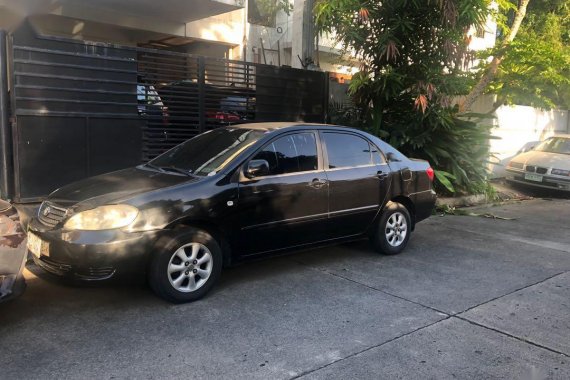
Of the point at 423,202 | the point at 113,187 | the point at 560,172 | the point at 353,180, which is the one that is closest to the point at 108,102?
the point at 113,187

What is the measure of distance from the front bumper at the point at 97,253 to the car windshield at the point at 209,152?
3.20ft

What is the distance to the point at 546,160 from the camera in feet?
38.4

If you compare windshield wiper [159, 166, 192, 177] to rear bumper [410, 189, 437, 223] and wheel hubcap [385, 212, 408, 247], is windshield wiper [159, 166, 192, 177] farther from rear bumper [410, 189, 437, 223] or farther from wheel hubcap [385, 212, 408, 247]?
rear bumper [410, 189, 437, 223]

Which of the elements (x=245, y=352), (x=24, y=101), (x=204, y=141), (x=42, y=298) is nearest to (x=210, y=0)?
(x=24, y=101)

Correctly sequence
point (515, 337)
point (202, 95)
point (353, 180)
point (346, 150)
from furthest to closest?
point (202, 95)
point (346, 150)
point (353, 180)
point (515, 337)

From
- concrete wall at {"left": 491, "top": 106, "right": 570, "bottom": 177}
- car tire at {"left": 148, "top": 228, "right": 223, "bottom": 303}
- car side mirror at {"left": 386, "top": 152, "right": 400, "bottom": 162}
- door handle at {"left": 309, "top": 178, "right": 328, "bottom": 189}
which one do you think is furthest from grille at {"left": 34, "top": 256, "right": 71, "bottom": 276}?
concrete wall at {"left": 491, "top": 106, "right": 570, "bottom": 177}

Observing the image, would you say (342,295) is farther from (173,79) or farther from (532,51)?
(532,51)

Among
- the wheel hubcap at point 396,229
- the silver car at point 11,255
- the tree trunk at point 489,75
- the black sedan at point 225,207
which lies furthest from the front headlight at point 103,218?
the tree trunk at point 489,75

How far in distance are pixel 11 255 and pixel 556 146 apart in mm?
12283

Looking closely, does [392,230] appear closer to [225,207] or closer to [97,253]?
[225,207]

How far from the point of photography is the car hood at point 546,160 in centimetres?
1145

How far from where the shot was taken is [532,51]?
33.3ft

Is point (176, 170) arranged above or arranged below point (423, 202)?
above

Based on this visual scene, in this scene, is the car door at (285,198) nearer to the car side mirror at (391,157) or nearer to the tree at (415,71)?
the car side mirror at (391,157)
